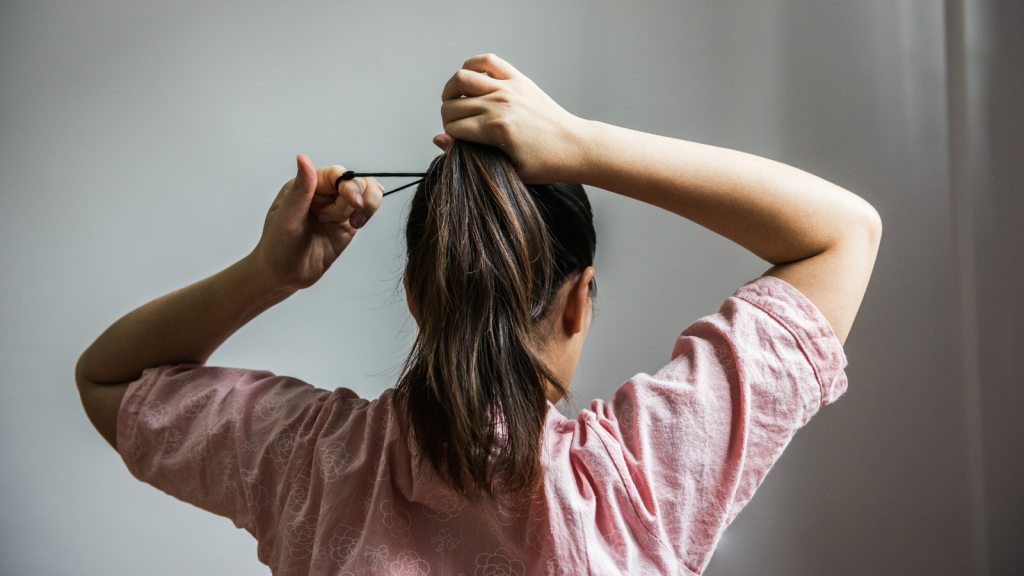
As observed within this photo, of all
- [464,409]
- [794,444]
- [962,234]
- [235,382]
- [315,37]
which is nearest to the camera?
[464,409]

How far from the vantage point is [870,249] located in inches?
19.1

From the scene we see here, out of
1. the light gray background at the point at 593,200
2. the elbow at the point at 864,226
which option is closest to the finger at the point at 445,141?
the elbow at the point at 864,226

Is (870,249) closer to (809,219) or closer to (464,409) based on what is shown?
(809,219)

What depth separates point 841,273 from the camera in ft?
1.55

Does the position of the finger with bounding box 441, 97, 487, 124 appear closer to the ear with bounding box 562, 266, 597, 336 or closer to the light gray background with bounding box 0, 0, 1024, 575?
the ear with bounding box 562, 266, 597, 336

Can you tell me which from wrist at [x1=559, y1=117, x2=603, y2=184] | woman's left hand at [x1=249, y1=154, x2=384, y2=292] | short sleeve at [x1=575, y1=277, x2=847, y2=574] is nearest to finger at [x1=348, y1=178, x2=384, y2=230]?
woman's left hand at [x1=249, y1=154, x2=384, y2=292]

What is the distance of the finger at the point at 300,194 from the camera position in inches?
21.9

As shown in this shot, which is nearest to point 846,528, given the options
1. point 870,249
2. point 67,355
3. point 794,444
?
point 794,444

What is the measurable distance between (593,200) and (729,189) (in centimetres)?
57

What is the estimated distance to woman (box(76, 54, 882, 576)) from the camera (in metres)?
0.44

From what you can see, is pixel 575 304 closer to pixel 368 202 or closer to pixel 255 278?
pixel 368 202

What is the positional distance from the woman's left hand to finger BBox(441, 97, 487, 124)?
133 mm

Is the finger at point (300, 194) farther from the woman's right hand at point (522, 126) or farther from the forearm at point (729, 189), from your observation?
the forearm at point (729, 189)

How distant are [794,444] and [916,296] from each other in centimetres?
30
